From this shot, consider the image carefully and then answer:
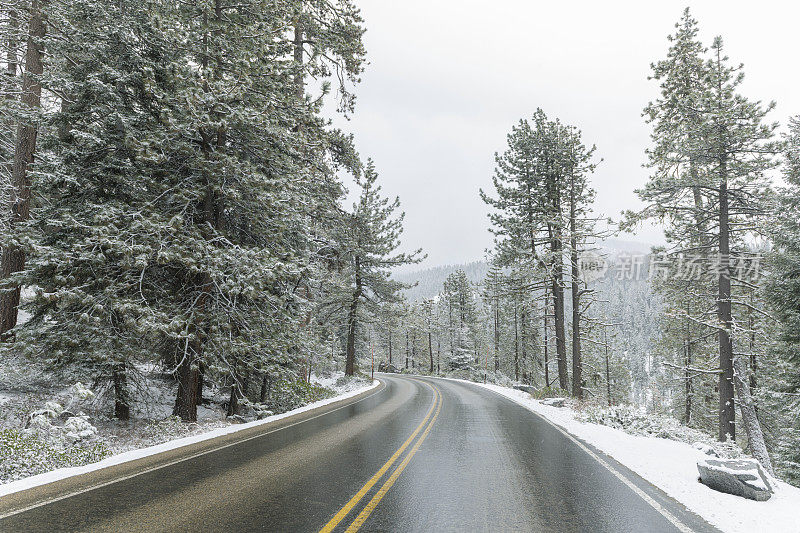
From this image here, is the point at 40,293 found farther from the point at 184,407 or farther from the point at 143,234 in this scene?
the point at 184,407

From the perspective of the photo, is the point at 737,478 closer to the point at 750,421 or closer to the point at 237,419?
the point at 237,419

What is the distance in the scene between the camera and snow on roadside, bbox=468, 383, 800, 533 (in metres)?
4.72

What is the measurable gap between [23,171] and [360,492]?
1341 cm

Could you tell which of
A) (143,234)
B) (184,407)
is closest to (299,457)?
(184,407)

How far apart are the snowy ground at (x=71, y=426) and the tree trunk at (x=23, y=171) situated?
1690mm

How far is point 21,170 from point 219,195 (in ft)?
20.3

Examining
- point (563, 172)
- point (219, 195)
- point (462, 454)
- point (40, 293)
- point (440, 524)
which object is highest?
point (563, 172)

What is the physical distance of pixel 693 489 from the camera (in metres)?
5.80

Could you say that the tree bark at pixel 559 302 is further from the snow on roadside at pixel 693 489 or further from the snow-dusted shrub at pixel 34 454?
the snow-dusted shrub at pixel 34 454

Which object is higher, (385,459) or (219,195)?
(219,195)

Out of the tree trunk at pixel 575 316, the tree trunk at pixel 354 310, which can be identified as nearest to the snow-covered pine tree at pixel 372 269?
the tree trunk at pixel 354 310

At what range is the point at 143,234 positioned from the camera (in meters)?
9.11

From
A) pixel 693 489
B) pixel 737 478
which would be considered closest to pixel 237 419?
pixel 693 489

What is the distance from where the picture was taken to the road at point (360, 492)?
14.4 feet
